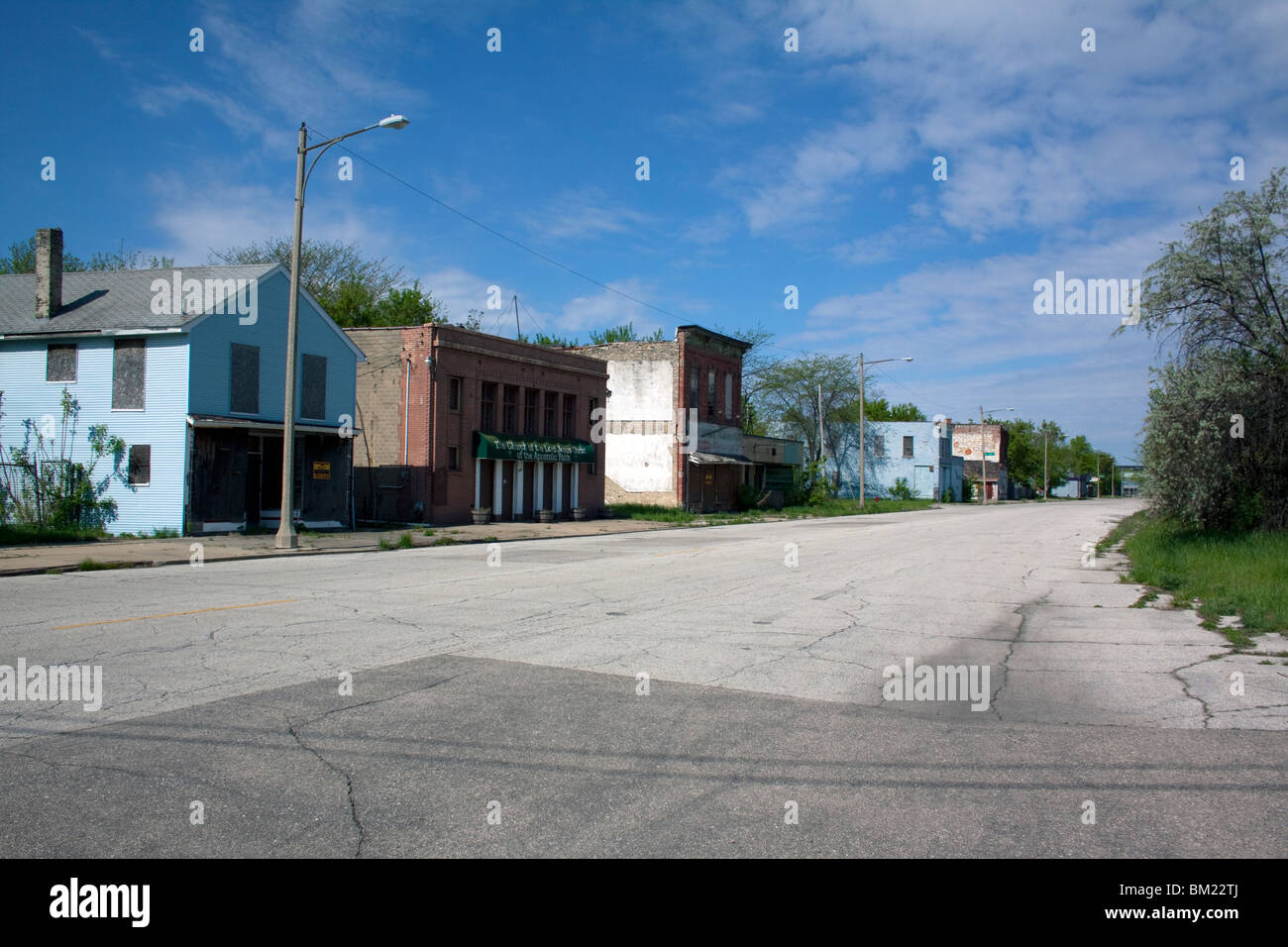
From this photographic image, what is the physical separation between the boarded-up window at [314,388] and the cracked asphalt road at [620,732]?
1598cm

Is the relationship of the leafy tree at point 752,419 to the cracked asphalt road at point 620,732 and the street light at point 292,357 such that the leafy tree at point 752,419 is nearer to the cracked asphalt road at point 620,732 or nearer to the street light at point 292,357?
the street light at point 292,357

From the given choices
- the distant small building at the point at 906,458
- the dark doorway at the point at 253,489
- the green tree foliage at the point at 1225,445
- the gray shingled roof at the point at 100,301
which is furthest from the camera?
the distant small building at the point at 906,458

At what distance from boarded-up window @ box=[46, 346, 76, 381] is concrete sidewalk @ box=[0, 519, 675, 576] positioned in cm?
567

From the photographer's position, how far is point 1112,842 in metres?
4.34

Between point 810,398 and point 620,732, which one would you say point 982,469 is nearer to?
point 810,398

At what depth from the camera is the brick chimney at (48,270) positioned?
2553 centimetres

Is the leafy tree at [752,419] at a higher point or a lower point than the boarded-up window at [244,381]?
higher

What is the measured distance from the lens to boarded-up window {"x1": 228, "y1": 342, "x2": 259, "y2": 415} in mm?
25438

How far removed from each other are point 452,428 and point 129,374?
10.6 m

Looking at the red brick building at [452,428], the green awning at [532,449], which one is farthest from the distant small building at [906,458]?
the red brick building at [452,428]

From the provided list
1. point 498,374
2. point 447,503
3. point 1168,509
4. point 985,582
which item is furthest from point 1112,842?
point 498,374

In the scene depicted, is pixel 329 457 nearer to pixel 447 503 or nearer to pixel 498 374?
pixel 447 503

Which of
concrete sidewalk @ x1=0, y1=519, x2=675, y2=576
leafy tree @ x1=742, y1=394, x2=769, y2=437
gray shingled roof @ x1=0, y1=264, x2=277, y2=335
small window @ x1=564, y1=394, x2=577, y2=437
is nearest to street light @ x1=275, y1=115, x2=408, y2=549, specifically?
concrete sidewalk @ x1=0, y1=519, x2=675, y2=576

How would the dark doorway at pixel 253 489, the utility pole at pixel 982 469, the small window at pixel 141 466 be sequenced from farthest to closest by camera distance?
the utility pole at pixel 982 469
the dark doorway at pixel 253 489
the small window at pixel 141 466
